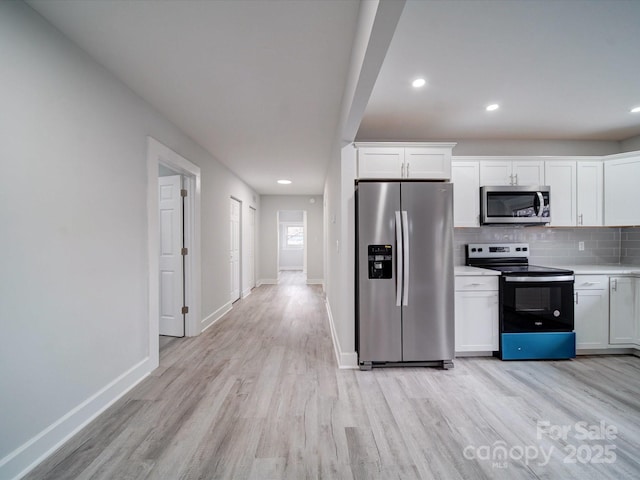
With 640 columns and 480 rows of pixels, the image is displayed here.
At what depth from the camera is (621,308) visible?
112 inches

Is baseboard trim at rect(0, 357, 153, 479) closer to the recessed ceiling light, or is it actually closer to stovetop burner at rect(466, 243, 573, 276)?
the recessed ceiling light

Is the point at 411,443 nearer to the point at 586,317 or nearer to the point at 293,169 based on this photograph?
the point at 586,317

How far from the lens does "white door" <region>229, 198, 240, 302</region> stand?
5.18 meters

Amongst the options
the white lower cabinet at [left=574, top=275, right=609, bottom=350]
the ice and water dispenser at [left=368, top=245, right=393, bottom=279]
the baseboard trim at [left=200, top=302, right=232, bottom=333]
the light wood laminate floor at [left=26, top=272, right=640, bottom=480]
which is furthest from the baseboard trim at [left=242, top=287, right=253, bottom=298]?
the white lower cabinet at [left=574, top=275, right=609, bottom=350]

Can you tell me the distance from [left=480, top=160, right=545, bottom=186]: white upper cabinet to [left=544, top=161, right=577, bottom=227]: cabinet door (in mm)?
109

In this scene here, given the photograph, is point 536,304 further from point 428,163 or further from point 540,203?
point 428,163

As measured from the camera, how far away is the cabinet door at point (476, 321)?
276 cm

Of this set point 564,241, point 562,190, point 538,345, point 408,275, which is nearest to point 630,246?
point 564,241

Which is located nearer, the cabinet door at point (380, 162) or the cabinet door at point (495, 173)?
the cabinet door at point (380, 162)

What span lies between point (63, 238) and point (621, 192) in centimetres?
524

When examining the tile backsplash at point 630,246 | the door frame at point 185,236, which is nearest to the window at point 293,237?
the door frame at point 185,236

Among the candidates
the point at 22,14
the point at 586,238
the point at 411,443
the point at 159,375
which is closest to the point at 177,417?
the point at 159,375

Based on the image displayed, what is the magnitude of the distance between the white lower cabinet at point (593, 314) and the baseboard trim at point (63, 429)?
4361mm

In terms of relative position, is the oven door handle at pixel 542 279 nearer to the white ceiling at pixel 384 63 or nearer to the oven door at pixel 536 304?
the oven door at pixel 536 304
